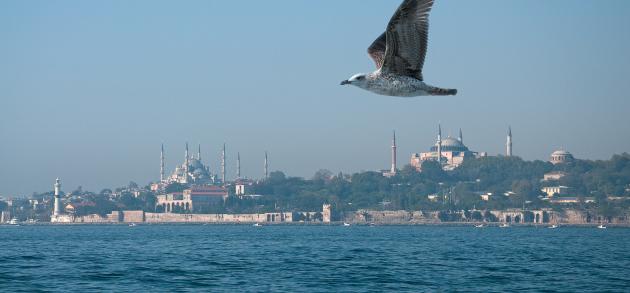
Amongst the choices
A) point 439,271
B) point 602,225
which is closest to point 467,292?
point 439,271

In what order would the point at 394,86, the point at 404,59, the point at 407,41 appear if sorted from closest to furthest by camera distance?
the point at 394,86 → the point at 407,41 → the point at 404,59

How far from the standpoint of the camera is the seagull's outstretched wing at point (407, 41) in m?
13.2

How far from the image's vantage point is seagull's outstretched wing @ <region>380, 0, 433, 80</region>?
Answer: 43.5 ft

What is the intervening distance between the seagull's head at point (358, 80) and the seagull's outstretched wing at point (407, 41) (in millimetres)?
507

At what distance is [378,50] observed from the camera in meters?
15.4

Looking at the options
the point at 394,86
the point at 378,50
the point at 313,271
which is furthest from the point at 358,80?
the point at 313,271

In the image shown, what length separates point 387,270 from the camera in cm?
4875

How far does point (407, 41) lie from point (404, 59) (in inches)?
9.5

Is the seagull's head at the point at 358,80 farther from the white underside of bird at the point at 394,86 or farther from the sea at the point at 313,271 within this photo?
the sea at the point at 313,271

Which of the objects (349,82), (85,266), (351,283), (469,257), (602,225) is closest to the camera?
(349,82)

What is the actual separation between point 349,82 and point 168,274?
112 ft

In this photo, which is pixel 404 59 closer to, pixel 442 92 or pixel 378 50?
pixel 442 92

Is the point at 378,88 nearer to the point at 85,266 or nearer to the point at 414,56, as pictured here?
the point at 414,56

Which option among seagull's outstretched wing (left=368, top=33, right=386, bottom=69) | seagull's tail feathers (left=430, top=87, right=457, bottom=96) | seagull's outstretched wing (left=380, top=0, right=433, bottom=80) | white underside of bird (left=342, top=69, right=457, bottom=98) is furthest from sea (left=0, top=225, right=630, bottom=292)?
seagull's tail feathers (left=430, top=87, right=457, bottom=96)
